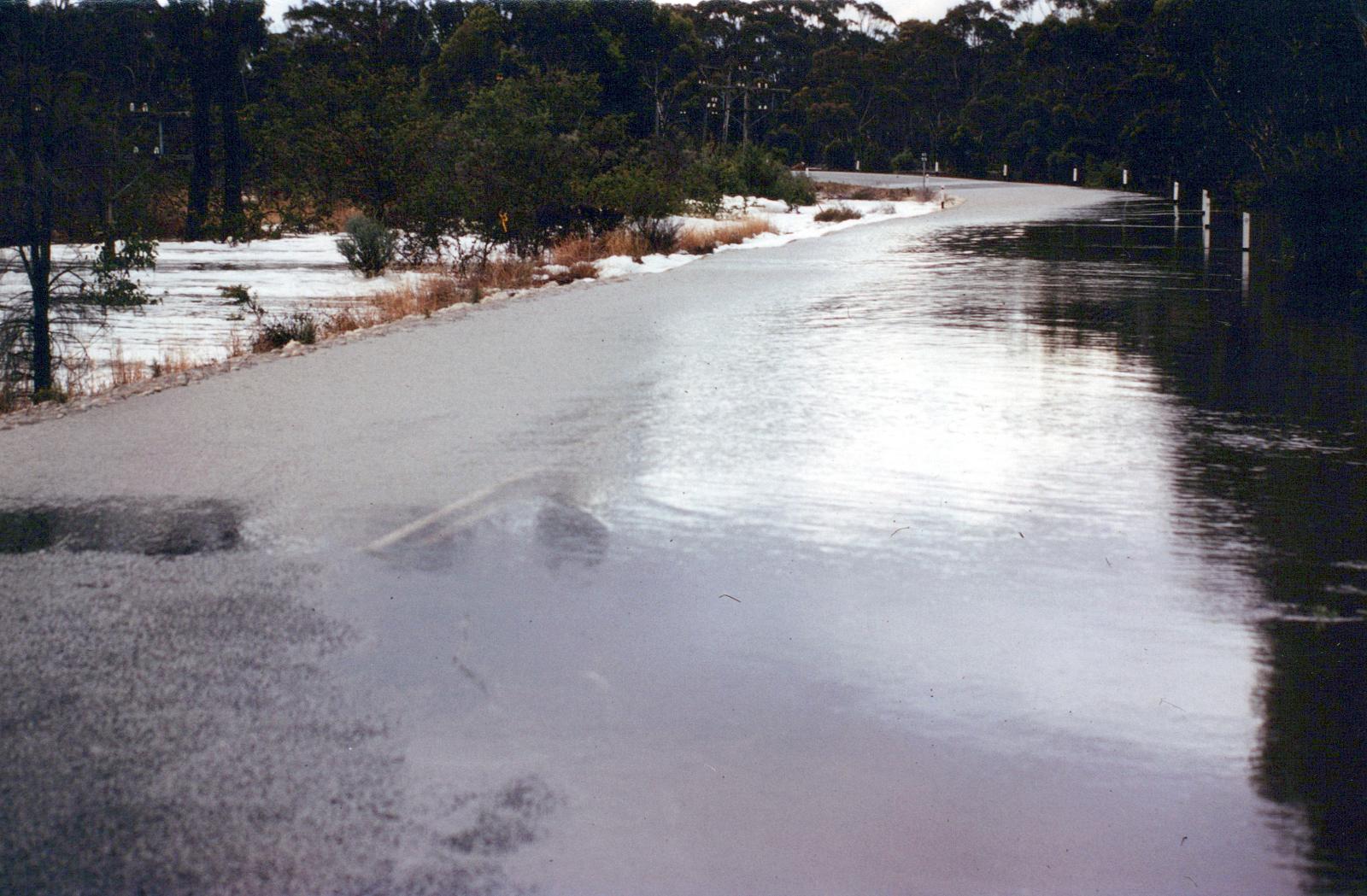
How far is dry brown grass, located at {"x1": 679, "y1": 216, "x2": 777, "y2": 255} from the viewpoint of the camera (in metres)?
35.9

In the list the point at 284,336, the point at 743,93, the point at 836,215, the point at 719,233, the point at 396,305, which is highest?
the point at 743,93

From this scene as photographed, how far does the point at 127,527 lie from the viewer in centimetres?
833

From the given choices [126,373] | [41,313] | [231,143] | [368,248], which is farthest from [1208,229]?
[41,313]

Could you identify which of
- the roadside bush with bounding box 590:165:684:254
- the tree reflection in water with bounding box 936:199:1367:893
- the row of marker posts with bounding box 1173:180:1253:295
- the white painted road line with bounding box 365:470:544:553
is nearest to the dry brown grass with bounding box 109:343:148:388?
the white painted road line with bounding box 365:470:544:553

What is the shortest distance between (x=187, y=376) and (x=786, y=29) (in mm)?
120032

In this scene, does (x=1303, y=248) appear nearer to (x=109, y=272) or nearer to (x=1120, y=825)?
(x=109, y=272)

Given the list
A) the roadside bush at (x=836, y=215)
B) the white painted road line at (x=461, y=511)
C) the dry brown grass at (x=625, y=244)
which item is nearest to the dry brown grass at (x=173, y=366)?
the white painted road line at (x=461, y=511)

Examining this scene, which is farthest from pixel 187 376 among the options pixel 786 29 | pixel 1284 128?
pixel 786 29

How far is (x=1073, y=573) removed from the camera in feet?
24.0

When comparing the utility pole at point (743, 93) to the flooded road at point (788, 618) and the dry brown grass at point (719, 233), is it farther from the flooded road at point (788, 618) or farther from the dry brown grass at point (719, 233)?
the flooded road at point (788, 618)

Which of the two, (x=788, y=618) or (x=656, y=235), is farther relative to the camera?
(x=656, y=235)

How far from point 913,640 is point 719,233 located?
3521 cm

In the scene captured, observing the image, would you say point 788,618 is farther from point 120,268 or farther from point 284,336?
point 284,336

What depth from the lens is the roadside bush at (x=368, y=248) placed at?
99.2ft
